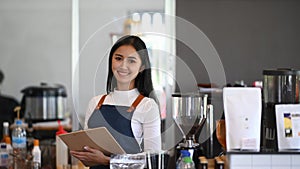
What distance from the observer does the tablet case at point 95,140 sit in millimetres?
2283

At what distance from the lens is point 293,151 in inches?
85.4

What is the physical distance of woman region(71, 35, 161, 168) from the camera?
7.88ft

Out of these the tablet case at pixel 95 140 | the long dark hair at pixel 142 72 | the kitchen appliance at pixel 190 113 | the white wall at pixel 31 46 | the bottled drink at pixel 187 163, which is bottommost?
the bottled drink at pixel 187 163

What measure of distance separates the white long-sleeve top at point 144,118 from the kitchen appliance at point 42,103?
2302 mm

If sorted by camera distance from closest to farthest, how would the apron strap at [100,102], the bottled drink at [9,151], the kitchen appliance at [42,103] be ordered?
the apron strap at [100,102]
the bottled drink at [9,151]
the kitchen appliance at [42,103]

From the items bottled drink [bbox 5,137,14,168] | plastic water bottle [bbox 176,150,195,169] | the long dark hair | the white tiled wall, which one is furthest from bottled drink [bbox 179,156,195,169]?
bottled drink [bbox 5,137,14,168]

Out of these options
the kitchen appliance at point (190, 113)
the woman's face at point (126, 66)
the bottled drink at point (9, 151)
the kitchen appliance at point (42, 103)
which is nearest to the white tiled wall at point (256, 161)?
the kitchen appliance at point (190, 113)

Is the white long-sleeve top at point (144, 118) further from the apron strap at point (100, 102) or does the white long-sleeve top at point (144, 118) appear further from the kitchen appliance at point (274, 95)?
the kitchen appliance at point (274, 95)

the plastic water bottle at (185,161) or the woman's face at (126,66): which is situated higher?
the woman's face at (126,66)

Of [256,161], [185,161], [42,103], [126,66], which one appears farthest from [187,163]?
[42,103]

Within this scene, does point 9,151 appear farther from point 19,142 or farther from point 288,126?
point 288,126

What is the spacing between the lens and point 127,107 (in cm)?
246

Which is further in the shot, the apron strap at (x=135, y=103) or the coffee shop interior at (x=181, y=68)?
the apron strap at (x=135, y=103)

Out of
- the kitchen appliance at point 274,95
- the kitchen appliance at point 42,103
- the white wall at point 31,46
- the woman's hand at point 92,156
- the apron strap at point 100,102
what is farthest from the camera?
the white wall at point 31,46
